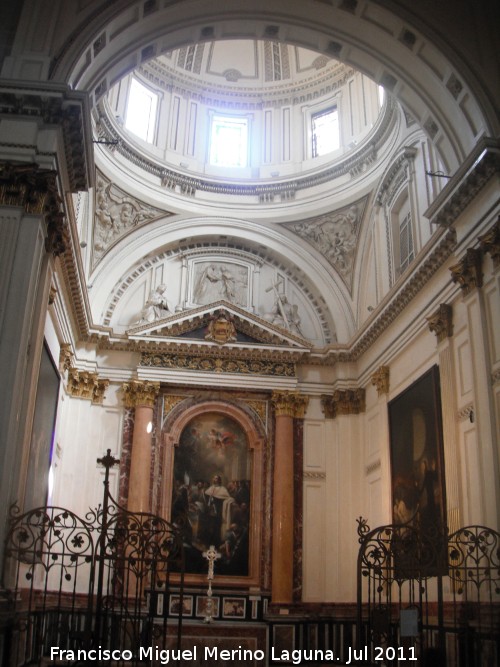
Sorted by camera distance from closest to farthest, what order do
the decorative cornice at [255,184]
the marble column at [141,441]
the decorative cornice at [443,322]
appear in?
the decorative cornice at [443,322]
the marble column at [141,441]
the decorative cornice at [255,184]

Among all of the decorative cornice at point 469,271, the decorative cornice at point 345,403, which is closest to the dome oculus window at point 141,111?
the decorative cornice at point 345,403

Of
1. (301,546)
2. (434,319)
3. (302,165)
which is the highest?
(302,165)

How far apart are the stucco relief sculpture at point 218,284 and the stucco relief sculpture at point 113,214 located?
7.45 ft

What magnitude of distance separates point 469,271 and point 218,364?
990cm

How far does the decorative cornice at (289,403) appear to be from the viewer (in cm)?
2145

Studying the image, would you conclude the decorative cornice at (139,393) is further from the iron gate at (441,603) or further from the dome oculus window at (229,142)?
the iron gate at (441,603)

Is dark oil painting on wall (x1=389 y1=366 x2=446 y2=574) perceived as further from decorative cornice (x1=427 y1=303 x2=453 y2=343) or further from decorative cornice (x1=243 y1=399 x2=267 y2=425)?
decorative cornice (x1=243 y1=399 x2=267 y2=425)

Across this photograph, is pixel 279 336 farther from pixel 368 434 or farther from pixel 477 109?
pixel 477 109

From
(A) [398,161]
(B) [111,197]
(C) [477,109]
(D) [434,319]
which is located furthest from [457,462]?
(B) [111,197]

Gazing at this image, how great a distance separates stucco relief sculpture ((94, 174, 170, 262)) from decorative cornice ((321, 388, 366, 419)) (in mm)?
7574

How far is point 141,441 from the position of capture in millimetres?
20469

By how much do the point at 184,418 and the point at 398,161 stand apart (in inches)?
361

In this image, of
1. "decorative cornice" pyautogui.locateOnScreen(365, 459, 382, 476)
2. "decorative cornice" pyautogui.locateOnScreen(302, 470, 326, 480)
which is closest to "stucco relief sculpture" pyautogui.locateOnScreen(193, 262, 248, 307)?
"decorative cornice" pyautogui.locateOnScreen(302, 470, 326, 480)

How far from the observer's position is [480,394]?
42.0ft
